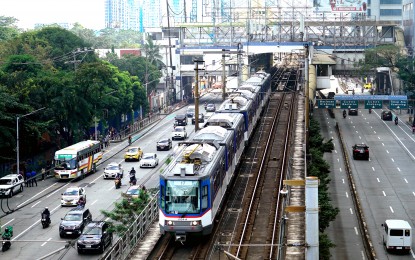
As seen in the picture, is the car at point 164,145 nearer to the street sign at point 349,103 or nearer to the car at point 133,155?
the car at point 133,155

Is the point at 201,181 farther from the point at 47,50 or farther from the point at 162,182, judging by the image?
the point at 47,50

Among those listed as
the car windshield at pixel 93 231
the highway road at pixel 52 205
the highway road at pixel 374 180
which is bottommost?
the highway road at pixel 374 180

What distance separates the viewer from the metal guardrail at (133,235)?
3005 centimetres

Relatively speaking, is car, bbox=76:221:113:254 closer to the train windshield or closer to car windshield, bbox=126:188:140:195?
car windshield, bbox=126:188:140:195

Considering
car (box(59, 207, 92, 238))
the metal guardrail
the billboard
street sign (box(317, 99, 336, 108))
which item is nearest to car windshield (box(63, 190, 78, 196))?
car (box(59, 207, 92, 238))

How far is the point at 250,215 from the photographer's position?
38188 millimetres

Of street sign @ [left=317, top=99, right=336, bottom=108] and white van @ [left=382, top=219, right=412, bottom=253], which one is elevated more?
street sign @ [left=317, top=99, right=336, bottom=108]

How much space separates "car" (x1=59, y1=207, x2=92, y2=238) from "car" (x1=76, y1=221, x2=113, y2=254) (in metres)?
2.40

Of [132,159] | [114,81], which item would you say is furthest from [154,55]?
[132,159]

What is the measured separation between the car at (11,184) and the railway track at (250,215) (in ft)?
54.3

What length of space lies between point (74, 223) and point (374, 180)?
2864 cm

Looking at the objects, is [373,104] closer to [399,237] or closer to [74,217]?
[399,237]

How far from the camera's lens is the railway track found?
3228cm

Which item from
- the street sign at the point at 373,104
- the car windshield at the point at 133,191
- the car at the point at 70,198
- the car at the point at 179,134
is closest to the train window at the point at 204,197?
the car windshield at the point at 133,191
